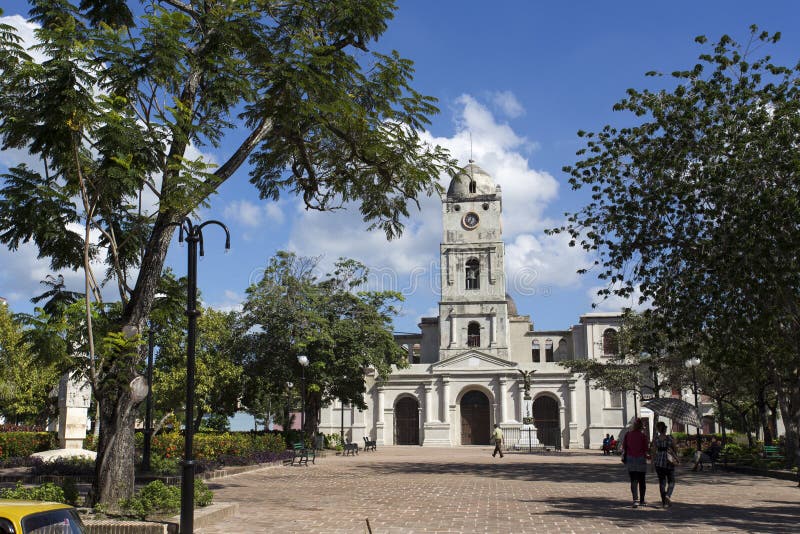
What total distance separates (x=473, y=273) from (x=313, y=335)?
26.2 metres

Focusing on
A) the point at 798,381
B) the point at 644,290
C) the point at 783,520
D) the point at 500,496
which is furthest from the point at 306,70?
the point at 798,381

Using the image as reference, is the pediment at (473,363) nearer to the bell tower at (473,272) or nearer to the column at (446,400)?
the bell tower at (473,272)

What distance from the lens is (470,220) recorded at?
188ft

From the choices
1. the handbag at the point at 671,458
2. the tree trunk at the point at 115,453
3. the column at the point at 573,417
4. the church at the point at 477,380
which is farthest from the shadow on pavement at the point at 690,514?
the column at the point at 573,417

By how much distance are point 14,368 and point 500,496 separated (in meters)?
31.2

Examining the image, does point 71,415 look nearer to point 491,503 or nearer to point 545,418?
point 491,503

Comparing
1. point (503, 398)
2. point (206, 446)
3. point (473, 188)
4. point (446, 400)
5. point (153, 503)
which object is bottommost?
point (206, 446)

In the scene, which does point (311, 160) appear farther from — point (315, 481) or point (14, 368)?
point (14, 368)

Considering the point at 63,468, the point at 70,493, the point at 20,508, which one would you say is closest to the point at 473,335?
the point at 63,468

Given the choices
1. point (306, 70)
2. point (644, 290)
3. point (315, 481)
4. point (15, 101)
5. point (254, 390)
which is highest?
point (306, 70)

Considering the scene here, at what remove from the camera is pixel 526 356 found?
62500 mm

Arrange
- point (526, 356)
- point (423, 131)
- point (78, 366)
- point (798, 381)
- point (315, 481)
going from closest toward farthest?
point (78, 366), point (423, 131), point (315, 481), point (798, 381), point (526, 356)

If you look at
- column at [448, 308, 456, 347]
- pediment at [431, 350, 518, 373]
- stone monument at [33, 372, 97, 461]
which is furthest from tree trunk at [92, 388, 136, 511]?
column at [448, 308, 456, 347]

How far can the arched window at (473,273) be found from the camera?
56.7 m
